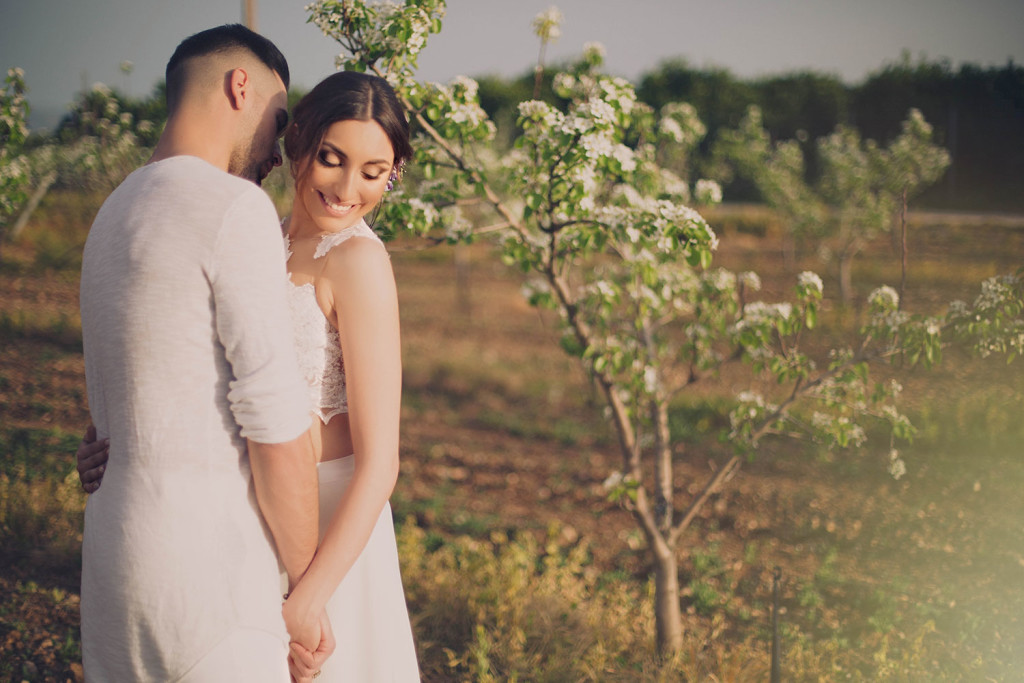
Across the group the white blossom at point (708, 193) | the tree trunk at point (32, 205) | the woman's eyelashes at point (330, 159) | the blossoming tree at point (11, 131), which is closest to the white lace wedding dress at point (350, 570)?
the woman's eyelashes at point (330, 159)

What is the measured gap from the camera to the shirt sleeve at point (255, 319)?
42.9 inches

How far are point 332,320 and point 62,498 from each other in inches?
141

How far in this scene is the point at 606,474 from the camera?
20.9ft

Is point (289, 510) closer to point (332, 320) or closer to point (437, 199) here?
point (332, 320)

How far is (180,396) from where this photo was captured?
3.70 feet

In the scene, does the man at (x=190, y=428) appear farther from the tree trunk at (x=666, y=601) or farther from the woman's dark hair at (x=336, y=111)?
the tree trunk at (x=666, y=601)

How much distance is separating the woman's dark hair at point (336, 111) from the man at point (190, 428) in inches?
9.8

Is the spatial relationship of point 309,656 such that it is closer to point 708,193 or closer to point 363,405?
point 363,405

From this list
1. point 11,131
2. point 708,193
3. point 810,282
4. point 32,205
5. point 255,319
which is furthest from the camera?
point 32,205

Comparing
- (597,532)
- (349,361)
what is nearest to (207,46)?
(349,361)

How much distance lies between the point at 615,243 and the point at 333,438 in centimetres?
176

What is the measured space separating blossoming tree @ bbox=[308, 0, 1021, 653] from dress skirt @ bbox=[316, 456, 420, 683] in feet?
4.12

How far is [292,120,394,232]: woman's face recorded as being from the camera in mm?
1408

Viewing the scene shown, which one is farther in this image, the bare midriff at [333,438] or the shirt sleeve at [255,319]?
the bare midriff at [333,438]
